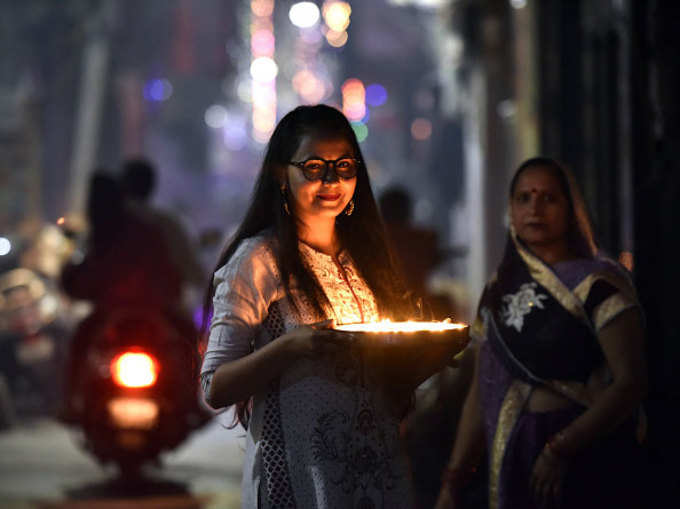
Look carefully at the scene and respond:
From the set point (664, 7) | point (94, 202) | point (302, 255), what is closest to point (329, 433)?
point (302, 255)

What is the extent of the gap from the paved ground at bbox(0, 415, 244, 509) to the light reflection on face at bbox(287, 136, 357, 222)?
4769 millimetres

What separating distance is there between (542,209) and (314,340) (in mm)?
1480

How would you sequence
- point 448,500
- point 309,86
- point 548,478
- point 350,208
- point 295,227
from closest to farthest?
point 295,227 < point 350,208 < point 548,478 < point 448,500 < point 309,86

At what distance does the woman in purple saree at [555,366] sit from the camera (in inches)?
156

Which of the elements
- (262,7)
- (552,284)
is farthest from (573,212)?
(262,7)

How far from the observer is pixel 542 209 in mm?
4215

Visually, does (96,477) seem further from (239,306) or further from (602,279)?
(239,306)

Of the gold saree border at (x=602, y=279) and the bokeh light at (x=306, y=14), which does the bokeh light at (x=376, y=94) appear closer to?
the bokeh light at (x=306, y=14)

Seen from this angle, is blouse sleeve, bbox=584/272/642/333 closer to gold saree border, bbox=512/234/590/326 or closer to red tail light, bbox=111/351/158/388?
gold saree border, bbox=512/234/590/326

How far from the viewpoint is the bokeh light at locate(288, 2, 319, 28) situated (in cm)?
6194

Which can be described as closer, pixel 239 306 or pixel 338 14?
pixel 239 306

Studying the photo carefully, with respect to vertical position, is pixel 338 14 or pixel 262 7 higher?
pixel 262 7

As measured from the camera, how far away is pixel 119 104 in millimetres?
31047

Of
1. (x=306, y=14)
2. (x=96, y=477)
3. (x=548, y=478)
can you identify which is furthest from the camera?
(x=306, y=14)
